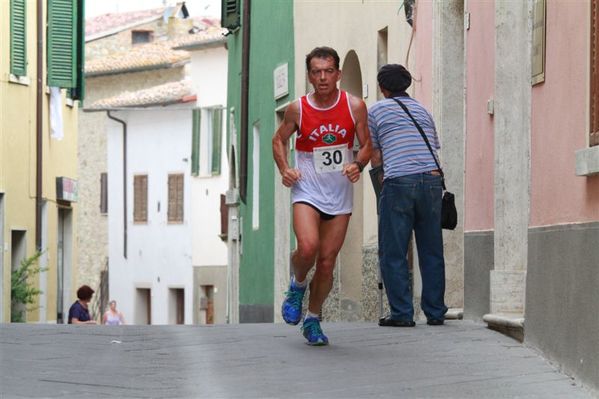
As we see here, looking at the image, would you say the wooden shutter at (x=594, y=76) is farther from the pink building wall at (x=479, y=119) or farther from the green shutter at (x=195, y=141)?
the green shutter at (x=195, y=141)

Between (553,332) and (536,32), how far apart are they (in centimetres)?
215

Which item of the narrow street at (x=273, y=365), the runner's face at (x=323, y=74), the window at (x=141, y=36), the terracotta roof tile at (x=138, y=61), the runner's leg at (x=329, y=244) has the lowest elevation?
the narrow street at (x=273, y=365)

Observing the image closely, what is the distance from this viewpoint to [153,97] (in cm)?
5322

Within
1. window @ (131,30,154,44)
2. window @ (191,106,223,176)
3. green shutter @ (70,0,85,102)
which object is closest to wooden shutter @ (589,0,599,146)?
green shutter @ (70,0,85,102)

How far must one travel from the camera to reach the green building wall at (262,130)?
24.2 metres

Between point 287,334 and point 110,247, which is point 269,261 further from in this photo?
point 110,247

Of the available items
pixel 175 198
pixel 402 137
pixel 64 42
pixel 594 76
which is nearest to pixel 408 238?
pixel 402 137

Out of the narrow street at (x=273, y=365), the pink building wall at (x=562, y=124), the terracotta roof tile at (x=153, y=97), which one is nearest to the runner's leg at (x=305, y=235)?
the narrow street at (x=273, y=365)

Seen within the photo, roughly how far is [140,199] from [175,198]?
7.59ft

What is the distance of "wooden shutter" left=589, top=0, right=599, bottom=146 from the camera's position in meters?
8.72

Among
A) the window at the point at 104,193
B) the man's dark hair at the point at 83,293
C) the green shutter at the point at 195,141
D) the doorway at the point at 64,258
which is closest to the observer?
the man's dark hair at the point at 83,293

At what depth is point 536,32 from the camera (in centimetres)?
1084

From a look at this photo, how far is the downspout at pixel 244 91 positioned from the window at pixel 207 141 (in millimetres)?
23077

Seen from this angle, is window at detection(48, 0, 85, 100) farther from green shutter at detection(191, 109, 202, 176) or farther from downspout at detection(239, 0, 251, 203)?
green shutter at detection(191, 109, 202, 176)
